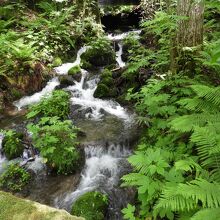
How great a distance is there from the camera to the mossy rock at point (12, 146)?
20.1 ft

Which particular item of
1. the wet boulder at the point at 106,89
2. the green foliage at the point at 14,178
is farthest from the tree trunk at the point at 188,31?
the green foliage at the point at 14,178

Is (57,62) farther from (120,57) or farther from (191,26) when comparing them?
(191,26)

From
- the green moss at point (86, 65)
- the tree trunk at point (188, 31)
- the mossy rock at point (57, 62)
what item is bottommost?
the green moss at point (86, 65)

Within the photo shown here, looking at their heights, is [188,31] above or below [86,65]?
above

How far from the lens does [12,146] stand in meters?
6.17

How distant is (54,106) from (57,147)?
2.08 metres

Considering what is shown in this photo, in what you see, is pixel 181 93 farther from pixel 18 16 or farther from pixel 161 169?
pixel 18 16

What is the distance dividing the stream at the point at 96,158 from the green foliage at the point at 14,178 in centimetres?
17

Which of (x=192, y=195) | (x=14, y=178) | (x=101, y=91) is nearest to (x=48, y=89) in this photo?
(x=101, y=91)

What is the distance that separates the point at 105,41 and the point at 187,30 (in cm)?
590

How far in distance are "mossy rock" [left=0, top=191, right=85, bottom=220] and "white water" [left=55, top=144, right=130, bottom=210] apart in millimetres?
2074

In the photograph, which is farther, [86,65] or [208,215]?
[86,65]

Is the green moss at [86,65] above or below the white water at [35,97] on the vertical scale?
above

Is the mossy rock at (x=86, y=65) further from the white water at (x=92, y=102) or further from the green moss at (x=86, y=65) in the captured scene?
the white water at (x=92, y=102)
